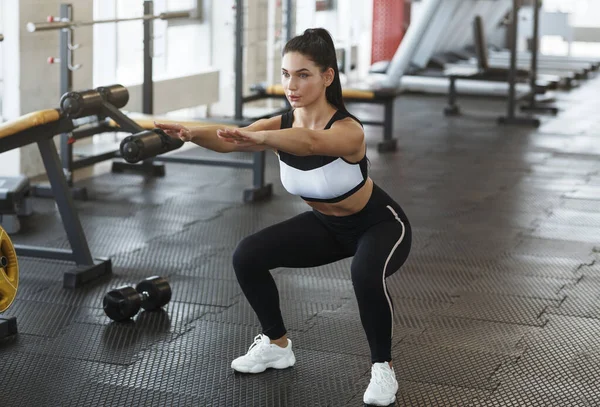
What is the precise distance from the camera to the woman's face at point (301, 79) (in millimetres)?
2459

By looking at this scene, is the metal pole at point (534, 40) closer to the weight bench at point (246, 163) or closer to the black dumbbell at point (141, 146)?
the weight bench at point (246, 163)

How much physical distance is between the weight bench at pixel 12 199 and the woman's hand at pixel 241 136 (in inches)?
96.1

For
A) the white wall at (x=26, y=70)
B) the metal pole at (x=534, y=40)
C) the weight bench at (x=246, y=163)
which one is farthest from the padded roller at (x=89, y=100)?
the metal pole at (x=534, y=40)

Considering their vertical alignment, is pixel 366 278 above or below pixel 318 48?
below

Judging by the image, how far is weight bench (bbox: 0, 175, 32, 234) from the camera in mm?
4444

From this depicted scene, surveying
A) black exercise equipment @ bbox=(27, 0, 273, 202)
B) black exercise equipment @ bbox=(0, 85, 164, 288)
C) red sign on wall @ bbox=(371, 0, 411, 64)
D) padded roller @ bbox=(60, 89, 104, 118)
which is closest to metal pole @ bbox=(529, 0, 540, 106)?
red sign on wall @ bbox=(371, 0, 411, 64)

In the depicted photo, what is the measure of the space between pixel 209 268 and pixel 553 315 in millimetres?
1442

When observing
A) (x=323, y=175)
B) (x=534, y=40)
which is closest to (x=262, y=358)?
(x=323, y=175)

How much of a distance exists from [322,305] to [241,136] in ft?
4.71

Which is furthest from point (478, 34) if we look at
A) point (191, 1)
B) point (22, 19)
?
point (22, 19)

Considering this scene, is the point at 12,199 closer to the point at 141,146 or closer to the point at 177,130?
the point at 141,146

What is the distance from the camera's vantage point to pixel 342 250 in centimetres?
268

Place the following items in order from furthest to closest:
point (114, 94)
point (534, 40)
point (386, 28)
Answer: point (386, 28), point (534, 40), point (114, 94)

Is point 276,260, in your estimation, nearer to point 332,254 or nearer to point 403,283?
point 332,254
